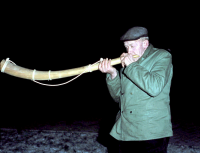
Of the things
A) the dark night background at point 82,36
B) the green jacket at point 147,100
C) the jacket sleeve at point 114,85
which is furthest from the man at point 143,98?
the dark night background at point 82,36

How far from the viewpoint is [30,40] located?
16.0 m

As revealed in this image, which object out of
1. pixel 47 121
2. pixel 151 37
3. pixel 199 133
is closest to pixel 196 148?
pixel 199 133

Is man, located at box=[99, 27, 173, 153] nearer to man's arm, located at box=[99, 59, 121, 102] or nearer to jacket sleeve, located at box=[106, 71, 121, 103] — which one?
man's arm, located at box=[99, 59, 121, 102]

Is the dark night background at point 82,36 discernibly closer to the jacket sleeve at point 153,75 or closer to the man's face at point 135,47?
the man's face at point 135,47

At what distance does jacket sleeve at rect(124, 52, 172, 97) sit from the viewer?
1.75m

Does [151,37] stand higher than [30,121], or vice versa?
[151,37]

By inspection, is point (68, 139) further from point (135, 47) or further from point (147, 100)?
point (135, 47)

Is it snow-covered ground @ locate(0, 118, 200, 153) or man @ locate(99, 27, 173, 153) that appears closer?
man @ locate(99, 27, 173, 153)

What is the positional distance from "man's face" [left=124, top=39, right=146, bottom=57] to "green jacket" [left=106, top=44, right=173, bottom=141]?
7cm

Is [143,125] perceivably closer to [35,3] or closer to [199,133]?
[199,133]

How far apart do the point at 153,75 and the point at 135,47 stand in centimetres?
48

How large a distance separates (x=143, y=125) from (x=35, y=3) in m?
14.9

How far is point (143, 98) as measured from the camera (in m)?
1.98

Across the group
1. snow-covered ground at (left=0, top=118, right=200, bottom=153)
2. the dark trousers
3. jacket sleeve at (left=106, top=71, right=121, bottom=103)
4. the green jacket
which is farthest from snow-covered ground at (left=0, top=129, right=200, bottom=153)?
the green jacket
